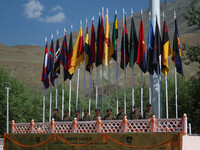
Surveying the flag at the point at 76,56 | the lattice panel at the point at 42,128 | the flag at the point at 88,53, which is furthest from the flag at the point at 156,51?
the lattice panel at the point at 42,128

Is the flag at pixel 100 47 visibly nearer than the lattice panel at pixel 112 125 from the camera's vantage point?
No

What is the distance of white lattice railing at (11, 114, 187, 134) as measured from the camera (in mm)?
16344

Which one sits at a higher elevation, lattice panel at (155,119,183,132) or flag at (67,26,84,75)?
flag at (67,26,84,75)

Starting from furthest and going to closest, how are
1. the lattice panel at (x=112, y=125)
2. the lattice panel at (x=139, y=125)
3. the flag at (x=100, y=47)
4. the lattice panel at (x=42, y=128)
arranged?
the flag at (x=100, y=47), the lattice panel at (x=42, y=128), the lattice panel at (x=112, y=125), the lattice panel at (x=139, y=125)

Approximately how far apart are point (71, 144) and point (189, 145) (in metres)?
5.58

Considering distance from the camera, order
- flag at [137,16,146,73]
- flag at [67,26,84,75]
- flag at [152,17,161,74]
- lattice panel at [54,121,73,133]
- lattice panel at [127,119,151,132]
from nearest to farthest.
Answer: lattice panel at [127,119,151,132]
lattice panel at [54,121,73,133]
flag at [152,17,161,74]
flag at [137,16,146,73]
flag at [67,26,84,75]

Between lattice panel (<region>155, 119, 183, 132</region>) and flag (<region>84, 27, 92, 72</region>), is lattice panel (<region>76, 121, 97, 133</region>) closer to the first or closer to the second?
lattice panel (<region>155, 119, 183, 132</region>)

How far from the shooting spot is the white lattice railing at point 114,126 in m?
16.3

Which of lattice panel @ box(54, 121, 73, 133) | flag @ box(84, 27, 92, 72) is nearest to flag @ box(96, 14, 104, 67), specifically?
flag @ box(84, 27, 92, 72)

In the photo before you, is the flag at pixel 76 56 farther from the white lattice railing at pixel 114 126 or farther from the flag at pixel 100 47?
the white lattice railing at pixel 114 126

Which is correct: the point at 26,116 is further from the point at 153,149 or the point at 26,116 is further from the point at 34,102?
the point at 153,149

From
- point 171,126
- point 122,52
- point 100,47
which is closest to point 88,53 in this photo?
point 100,47

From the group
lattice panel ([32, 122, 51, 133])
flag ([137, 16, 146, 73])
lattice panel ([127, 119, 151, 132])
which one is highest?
flag ([137, 16, 146, 73])

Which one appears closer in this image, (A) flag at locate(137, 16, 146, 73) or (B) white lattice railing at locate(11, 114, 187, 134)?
(B) white lattice railing at locate(11, 114, 187, 134)
